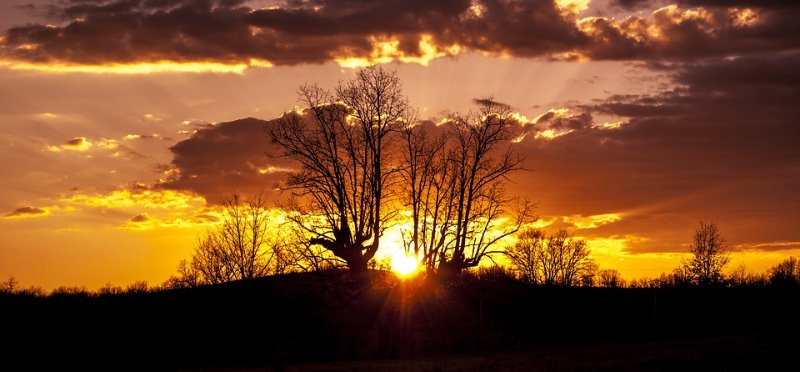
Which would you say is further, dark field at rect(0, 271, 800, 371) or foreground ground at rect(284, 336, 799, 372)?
dark field at rect(0, 271, 800, 371)

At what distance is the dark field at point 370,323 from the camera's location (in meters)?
43.8

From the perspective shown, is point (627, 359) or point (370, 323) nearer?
point (627, 359)

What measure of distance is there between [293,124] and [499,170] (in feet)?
50.5

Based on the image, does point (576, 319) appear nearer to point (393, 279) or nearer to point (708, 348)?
point (393, 279)

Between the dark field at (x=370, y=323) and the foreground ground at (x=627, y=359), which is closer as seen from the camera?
the foreground ground at (x=627, y=359)

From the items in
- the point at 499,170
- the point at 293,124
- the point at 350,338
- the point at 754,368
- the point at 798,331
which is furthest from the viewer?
the point at 499,170

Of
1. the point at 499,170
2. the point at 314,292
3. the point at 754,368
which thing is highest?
the point at 499,170

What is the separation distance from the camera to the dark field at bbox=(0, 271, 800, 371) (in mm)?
43844

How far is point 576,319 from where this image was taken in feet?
169

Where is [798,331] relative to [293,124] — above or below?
below

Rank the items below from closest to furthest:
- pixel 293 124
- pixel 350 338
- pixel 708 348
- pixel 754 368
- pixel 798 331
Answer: pixel 754 368
pixel 708 348
pixel 798 331
pixel 350 338
pixel 293 124

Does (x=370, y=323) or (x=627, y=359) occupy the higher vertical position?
(x=370, y=323)

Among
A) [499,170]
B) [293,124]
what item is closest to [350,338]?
[293,124]

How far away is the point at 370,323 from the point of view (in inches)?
1953
